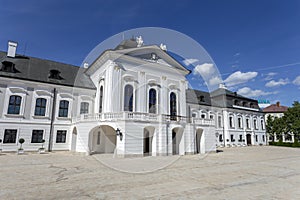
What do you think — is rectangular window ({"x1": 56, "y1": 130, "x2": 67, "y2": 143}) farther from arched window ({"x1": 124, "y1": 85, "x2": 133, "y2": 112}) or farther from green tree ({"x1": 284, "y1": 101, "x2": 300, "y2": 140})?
green tree ({"x1": 284, "y1": 101, "x2": 300, "y2": 140})

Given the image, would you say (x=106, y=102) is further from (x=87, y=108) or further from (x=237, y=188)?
(x=237, y=188)

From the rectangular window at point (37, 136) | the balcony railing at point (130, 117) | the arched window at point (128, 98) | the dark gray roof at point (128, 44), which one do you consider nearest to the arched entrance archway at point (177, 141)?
the balcony railing at point (130, 117)

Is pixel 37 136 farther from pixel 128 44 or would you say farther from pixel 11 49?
pixel 128 44

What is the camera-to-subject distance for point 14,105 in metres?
15.8

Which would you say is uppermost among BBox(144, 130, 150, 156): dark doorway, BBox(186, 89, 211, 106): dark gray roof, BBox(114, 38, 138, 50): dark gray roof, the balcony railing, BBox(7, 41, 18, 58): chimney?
BBox(114, 38, 138, 50): dark gray roof

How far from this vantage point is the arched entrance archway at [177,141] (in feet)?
50.1

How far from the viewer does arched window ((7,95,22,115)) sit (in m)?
15.7

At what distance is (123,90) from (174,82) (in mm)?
6039

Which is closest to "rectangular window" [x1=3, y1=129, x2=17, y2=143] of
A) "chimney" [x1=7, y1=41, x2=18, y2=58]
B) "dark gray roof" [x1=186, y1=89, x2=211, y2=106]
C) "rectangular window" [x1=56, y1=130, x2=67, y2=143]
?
"rectangular window" [x1=56, y1=130, x2=67, y2=143]

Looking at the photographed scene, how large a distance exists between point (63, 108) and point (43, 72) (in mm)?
4213

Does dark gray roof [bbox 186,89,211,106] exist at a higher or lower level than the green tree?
higher

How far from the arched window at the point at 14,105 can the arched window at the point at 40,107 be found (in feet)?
4.26

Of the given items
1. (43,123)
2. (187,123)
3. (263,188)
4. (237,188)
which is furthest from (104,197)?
(43,123)

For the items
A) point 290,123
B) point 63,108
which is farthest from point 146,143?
point 290,123
